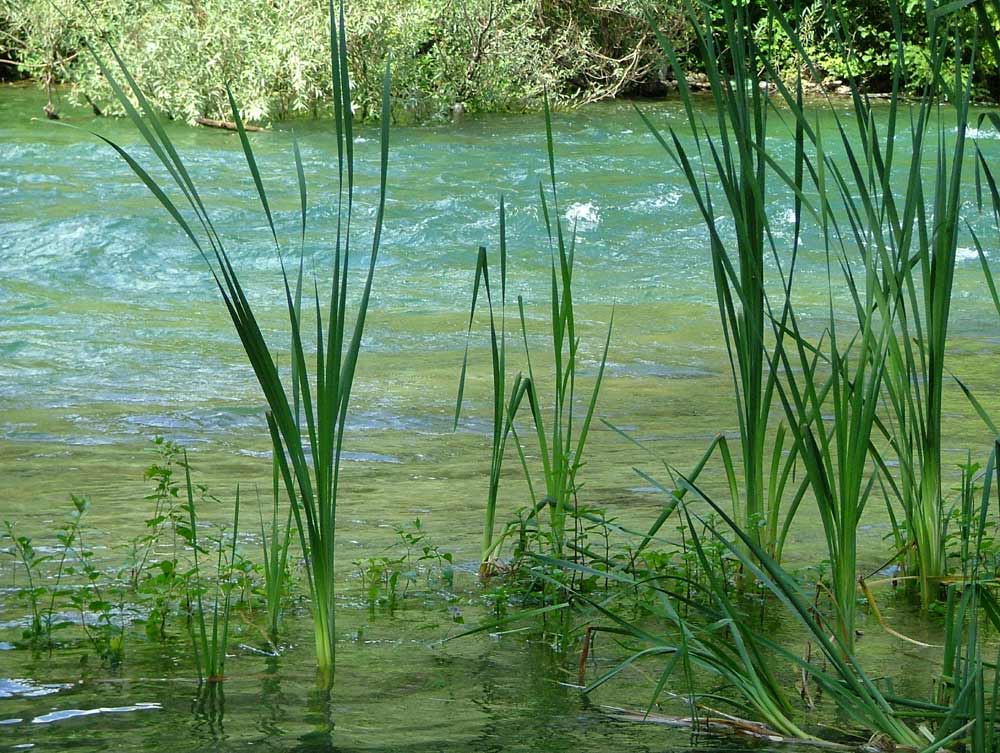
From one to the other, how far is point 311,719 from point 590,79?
22064mm

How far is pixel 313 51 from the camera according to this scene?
55.1 feet

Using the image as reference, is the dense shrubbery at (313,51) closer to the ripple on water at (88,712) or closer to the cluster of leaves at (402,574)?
the cluster of leaves at (402,574)

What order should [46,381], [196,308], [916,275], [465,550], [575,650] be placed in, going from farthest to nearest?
[916,275]
[196,308]
[46,381]
[465,550]
[575,650]

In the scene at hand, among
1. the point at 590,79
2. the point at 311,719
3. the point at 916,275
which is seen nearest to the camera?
the point at 311,719

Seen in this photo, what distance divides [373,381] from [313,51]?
11.6m

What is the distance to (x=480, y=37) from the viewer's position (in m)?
19.6

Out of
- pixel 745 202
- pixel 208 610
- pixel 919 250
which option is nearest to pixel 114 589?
pixel 208 610

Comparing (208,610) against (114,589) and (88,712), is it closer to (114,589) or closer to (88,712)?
(114,589)

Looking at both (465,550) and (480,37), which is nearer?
(465,550)

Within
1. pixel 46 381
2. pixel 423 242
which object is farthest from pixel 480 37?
pixel 46 381

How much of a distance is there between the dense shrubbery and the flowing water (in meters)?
0.81

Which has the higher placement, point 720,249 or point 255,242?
point 720,249

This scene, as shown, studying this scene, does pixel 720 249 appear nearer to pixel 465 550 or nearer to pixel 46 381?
pixel 465 550

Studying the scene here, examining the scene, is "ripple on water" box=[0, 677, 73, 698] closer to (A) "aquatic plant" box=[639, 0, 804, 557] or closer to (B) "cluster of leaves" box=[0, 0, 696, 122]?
(A) "aquatic plant" box=[639, 0, 804, 557]
